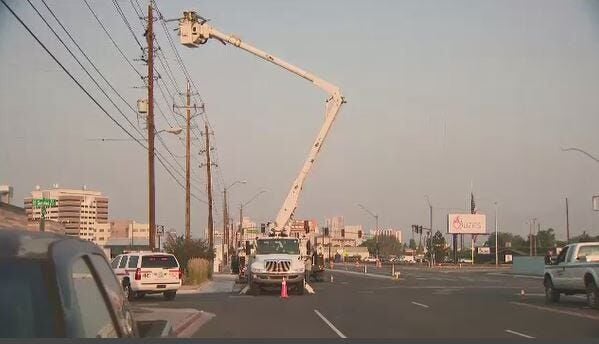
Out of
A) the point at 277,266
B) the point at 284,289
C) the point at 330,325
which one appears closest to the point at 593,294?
the point at 330,325

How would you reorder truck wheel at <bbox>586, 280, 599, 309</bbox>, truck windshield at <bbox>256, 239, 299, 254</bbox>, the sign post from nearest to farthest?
truck wheel at <bbox>586, 280, 599, 309</bbox>
the sign post
truck windshield at <bbox>256, 239, 299, 254</bbox>

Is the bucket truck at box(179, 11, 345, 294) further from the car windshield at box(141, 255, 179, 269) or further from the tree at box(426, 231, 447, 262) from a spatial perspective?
the tree at box(426, 231, 447, 262)

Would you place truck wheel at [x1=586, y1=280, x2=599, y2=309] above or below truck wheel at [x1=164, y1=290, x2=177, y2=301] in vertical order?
above

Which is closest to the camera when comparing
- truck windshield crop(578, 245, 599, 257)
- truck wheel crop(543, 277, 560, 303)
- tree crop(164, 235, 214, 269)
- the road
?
the road

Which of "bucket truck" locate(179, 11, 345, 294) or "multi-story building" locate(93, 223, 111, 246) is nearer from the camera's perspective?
"bucket truck" locate(179, 11, 345, 294)

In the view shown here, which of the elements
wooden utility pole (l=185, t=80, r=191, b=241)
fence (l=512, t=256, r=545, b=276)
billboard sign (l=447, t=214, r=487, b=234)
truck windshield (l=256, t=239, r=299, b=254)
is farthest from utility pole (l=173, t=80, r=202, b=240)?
billboard sign (l=447, t=214, r=487, b=234)

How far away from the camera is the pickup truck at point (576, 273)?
2325cm

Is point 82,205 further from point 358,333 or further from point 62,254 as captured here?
point 62,254

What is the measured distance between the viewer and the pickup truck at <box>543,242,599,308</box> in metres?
23.2

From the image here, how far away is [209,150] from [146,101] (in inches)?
1126

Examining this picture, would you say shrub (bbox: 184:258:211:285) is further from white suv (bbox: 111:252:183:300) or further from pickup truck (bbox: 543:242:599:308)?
pickup truck (bbox: 543:242:599:308)

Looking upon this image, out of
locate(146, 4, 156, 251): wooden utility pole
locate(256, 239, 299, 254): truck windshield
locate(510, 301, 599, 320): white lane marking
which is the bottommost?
locate(510, 301, 599, 320): white lane marking

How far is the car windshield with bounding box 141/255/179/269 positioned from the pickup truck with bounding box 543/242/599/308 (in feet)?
46.5

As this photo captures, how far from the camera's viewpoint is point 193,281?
41.2 metres
